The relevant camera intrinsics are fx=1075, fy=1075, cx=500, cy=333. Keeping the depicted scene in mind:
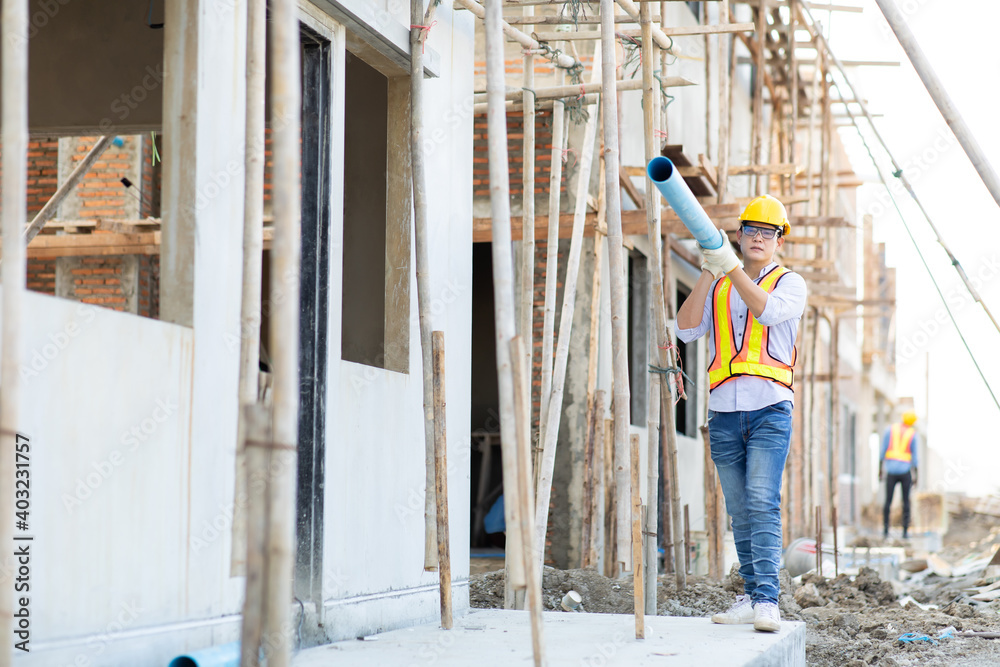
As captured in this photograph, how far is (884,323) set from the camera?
40.8 metres

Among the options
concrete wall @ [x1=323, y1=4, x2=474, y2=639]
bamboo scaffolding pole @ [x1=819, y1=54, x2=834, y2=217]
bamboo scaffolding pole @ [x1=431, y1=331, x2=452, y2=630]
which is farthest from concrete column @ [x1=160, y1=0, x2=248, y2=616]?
bamboo scaffolding pole @ [x1=819, y1=54, x2=834, y2=217]

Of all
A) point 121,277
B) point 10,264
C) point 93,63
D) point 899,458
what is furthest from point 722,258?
point 899,458

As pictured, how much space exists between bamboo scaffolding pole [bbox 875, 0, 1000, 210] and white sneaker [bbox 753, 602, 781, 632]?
6.39ft

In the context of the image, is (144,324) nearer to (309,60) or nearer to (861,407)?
(309,60)

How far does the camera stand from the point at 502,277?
3.28 meters

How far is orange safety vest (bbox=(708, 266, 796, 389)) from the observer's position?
15.6 ft

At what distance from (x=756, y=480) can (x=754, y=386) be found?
1.34 feet

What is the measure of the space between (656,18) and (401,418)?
3.73 meters

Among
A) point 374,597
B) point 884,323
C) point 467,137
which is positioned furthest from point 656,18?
point 884,323

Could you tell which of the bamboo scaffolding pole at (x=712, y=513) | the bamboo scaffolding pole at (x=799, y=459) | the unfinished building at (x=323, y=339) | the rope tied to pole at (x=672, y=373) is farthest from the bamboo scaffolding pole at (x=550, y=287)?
the bamboo scaffolding pole at (x=799, y=459)

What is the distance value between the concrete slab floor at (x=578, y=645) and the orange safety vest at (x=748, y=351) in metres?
1.10

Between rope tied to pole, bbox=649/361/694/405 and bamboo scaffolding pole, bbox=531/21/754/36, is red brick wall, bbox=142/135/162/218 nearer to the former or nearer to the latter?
bamboo scaffolding pole, bbox=531/21/754/36

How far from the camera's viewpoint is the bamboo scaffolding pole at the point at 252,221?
2887 millimetres

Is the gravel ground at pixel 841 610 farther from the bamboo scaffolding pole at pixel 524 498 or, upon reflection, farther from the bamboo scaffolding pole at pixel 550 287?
the bamboo scaffolding pole at pixel 524 498
